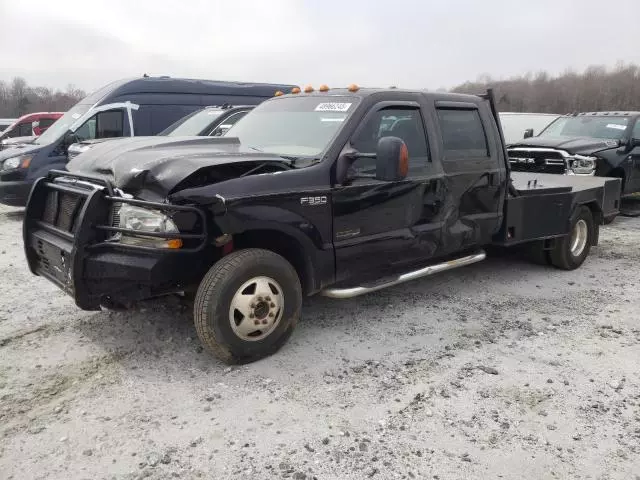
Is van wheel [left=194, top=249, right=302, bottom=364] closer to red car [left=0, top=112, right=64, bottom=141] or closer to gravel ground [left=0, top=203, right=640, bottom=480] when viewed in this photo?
gravel ground [left=0, top=203, right=640, bottom=480]

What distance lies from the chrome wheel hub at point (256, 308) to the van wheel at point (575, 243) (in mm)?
3706

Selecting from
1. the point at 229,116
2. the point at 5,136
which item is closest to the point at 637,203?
the point at 229,116

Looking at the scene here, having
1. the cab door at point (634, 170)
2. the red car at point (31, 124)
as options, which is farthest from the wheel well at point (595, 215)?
the red car at point (31, 124)

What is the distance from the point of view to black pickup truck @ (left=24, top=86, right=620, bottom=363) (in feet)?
11.4

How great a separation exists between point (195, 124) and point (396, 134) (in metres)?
5.42

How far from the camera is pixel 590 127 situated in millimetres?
10562

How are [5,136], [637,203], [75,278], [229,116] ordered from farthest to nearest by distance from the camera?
1. [5,136]
2. [637,203]
3. [229,116]
4. [75,278]

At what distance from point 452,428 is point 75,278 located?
238cm

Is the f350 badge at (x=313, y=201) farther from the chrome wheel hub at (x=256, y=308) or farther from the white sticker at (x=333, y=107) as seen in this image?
the white sticker at (x=333, y=107)

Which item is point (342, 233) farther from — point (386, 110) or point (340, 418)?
point (340, 418)

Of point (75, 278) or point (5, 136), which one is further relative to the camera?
point (5, 136)

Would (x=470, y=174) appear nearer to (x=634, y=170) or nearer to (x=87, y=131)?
(x=634, y=170)

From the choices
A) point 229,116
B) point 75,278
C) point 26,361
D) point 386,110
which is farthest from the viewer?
point 229,116

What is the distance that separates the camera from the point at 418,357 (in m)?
3.96
